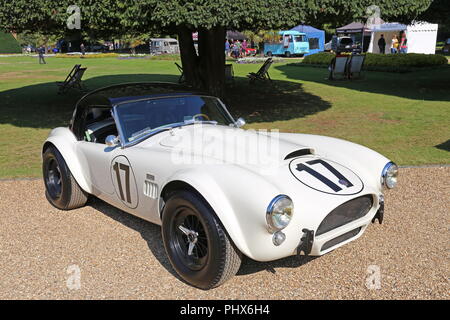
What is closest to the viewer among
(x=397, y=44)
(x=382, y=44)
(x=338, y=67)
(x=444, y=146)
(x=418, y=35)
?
(x=444, y=146)

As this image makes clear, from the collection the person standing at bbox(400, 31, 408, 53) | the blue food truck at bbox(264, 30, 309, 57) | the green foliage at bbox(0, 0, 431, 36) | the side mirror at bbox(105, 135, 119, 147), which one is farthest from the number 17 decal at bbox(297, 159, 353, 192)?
the blue food truck at bbox(264, 30, 309, 57)

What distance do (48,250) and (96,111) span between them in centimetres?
163

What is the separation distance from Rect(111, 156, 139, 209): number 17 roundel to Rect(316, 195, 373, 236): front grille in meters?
1.77

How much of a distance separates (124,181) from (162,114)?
2.77 ft

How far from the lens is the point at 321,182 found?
3383 mm

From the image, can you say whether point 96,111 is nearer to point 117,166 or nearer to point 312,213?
point 117,166

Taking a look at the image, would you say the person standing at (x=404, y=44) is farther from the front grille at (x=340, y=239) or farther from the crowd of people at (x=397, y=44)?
the front grille at (x=340, y=239)

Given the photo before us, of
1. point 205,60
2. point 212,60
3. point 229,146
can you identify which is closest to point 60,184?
point 229,146

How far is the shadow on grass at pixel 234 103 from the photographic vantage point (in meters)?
11.0

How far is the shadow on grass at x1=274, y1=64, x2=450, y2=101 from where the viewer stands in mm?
14336

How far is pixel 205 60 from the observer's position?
441 inches

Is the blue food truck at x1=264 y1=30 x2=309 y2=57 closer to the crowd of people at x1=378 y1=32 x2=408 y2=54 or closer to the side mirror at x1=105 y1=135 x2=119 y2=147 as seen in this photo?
the crowd of people at x1=378 y1=32 x2=408 y2=54

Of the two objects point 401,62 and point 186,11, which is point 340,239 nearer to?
point 186,11

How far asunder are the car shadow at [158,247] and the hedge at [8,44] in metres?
71.4
